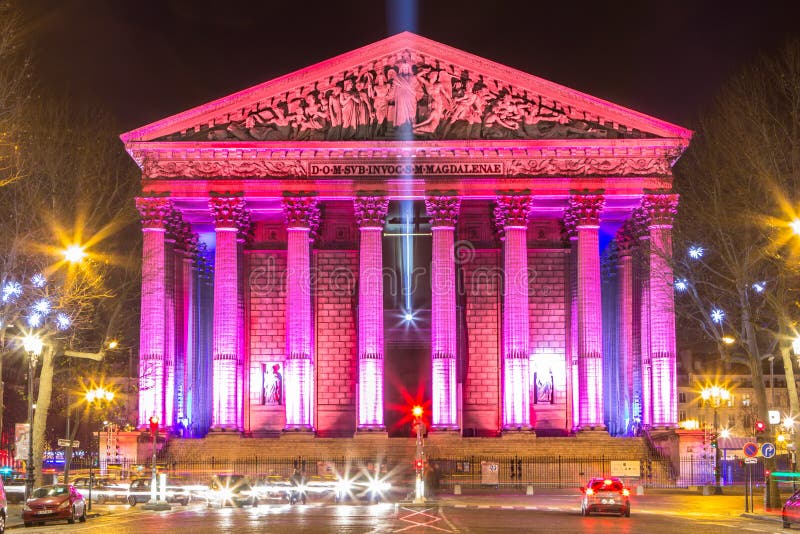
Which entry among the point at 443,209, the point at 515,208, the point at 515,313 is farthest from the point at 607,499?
the point at 443,209

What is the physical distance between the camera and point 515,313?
6569cm

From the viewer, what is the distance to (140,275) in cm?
6581

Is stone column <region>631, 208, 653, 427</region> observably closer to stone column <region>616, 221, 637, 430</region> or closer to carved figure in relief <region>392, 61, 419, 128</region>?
stone column <region>616, 221, 637, 430</region>

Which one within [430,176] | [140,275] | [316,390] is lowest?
[316,390]

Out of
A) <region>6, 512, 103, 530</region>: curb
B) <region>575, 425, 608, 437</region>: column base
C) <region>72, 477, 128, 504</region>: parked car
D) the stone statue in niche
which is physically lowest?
<region>72, 477, 128, 504</region>: parked car

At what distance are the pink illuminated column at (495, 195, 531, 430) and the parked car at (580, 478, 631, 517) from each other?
22.0m

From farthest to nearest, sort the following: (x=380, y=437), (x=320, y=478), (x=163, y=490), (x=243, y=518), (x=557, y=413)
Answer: (x=557, y=413)
(x=380, y=437)
(x=320, y=478)
(x=163, y=490)
(x=243, y=518)

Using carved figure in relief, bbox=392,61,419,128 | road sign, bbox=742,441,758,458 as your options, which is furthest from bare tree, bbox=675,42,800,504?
carved figure in relief, bbox=392,61,419,128

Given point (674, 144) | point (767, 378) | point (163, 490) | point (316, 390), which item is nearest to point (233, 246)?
point (316, 390)

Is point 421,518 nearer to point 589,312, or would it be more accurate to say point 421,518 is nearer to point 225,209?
point 589,312

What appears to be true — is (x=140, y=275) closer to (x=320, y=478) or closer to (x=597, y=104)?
(x=320, y=478)

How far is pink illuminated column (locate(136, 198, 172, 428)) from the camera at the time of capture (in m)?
64.1

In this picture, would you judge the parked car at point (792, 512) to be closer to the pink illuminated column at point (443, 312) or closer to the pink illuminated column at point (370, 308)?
the pink illuminated column at point (443, 312)

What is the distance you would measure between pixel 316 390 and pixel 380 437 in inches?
345
